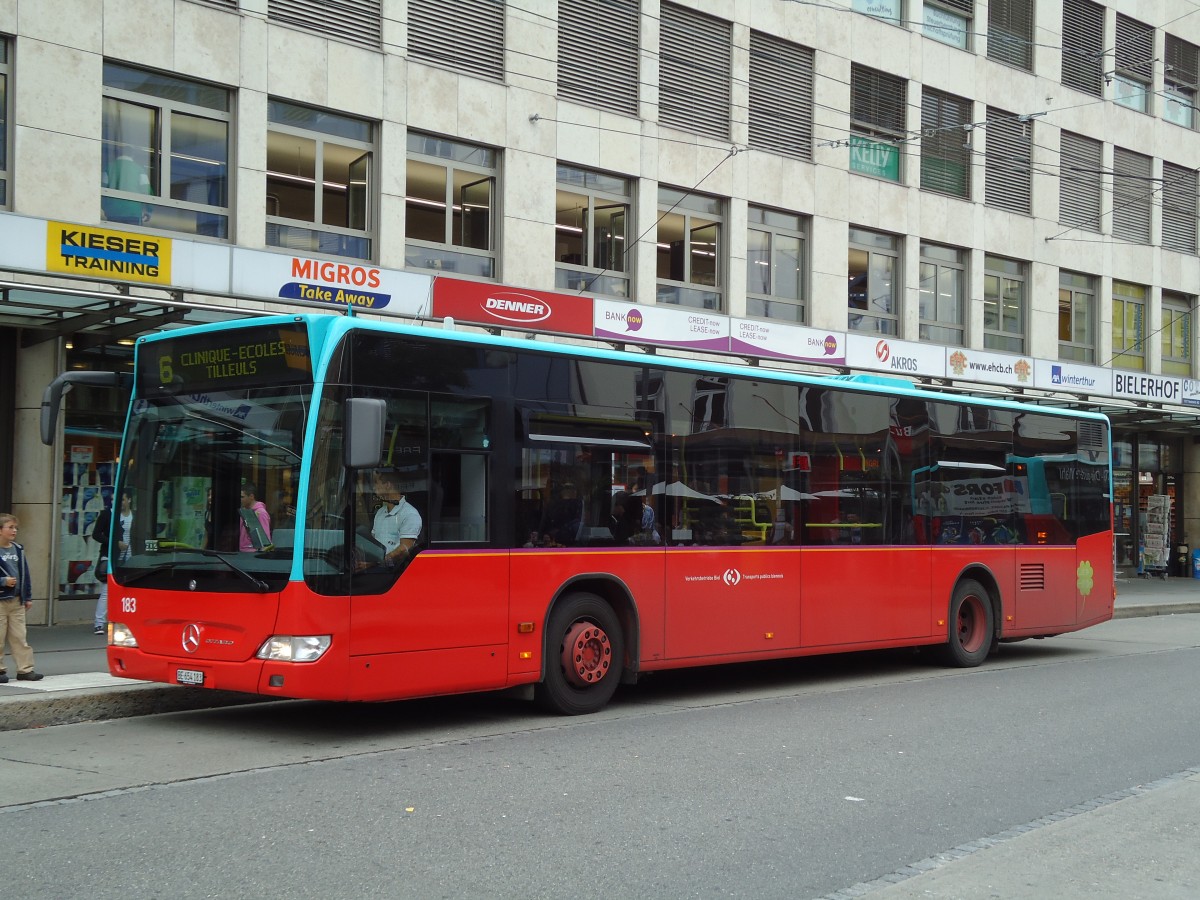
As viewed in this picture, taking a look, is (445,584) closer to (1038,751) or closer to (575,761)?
(575,761)

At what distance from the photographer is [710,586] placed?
39.0ft

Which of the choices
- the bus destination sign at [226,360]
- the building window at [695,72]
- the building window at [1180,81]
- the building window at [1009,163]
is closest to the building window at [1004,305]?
the building window at [1009,163]

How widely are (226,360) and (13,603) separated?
11.4 ft

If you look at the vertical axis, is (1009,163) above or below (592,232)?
above

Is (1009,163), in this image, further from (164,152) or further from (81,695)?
(81,695)

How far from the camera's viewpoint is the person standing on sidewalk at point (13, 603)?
36.7 ft

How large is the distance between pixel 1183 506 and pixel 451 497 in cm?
3046

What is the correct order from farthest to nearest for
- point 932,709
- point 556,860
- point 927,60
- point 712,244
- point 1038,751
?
point 927,60
point 712,244
point 932,709
point 1038,751
point 556,860

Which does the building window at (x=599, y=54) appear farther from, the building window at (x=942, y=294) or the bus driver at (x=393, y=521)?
the bus driver at (x=393, y=521)

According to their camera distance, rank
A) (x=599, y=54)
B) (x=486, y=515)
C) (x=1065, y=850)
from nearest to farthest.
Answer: (x=1065, y=850) < (x=486, y=515) < (x=599, y=54)

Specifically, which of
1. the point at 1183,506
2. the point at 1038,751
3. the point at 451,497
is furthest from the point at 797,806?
the point at 1183,506

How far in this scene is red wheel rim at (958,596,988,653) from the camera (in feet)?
50.7

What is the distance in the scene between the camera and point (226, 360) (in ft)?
31.4

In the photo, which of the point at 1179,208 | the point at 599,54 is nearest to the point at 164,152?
the point at 599,54
